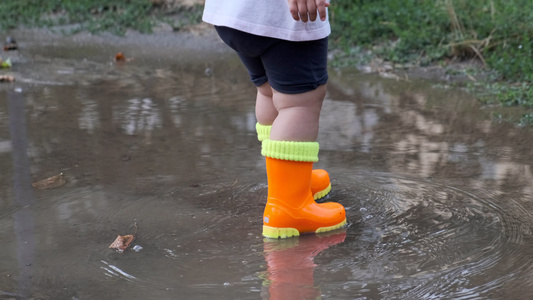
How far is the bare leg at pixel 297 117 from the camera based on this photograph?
2270mm

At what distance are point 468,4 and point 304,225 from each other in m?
3.71

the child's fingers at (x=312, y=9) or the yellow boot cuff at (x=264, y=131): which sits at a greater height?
the child's fingers at (x=312, y=9)

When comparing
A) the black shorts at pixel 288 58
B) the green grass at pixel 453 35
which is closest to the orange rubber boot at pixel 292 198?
the black shorts at pixel 288 58

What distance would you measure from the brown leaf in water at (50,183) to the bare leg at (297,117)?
38.2 inches

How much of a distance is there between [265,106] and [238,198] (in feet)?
1.18

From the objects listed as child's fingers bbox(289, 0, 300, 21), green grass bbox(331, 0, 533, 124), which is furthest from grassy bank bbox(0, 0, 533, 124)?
child's fingers bbox(289, 0, 300, 21)

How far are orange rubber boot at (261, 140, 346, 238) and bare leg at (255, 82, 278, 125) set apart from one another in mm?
345

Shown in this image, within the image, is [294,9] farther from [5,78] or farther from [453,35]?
[453,35]

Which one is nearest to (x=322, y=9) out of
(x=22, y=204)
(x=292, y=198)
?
(x=292, y=198)

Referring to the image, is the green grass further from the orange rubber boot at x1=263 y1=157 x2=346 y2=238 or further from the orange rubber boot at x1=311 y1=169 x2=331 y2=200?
the orange rubber boot at x1=263 y1=157 x2=346 y2=238

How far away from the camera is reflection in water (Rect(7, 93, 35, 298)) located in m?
2.00

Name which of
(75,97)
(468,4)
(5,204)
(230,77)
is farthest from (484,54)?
(5,204)

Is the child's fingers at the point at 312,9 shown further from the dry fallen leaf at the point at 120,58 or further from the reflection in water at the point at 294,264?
the dry fallen leaf at the point at 120,58

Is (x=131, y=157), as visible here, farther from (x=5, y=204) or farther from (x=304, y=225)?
(x=304, y=225)
